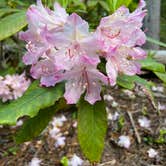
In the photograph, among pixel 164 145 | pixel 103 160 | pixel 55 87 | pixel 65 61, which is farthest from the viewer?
pixel 164 145

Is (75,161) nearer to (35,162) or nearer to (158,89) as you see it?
(35,162)

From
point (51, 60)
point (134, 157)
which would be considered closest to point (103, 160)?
point (134, 157)

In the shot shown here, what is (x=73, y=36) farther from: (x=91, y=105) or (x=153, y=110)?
(x=153, y=110)

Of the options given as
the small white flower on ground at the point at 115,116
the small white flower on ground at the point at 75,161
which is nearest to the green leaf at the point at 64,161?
the small white flower on ground at the point at 75,161

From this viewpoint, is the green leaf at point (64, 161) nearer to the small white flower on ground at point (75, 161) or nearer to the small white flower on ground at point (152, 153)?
the small white flower on ground at point (75, 161)

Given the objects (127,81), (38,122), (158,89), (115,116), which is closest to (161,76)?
(127,81)

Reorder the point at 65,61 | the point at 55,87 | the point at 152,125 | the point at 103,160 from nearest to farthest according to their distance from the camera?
the point at 65,61
the point at 55,87
the point at 103,160
the point at 152,125

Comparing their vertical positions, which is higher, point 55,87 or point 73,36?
point 73,36
